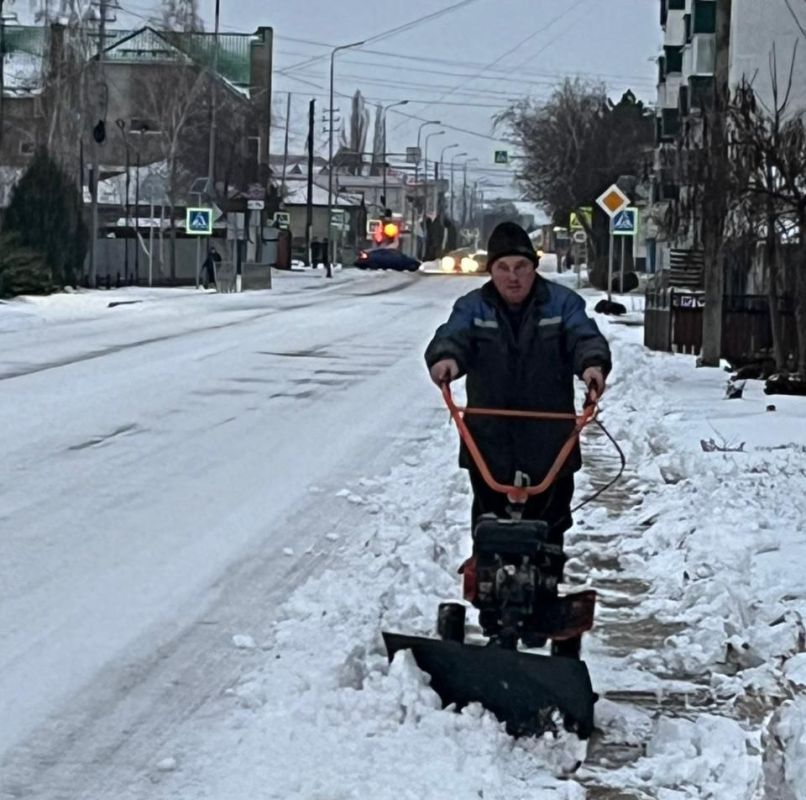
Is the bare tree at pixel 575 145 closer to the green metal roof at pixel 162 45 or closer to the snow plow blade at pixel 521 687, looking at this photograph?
the green metal roof at pixel 162 45

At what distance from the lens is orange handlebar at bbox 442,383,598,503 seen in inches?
252

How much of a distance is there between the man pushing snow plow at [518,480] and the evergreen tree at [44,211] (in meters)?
38.0

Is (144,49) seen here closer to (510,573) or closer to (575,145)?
(575,145)

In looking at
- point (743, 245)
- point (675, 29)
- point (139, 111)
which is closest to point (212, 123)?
point (675, 29)

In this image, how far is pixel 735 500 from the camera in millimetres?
10500

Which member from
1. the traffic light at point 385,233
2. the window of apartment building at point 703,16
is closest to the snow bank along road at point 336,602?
the window of apartment building at point 703,16

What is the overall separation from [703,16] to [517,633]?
4890cm

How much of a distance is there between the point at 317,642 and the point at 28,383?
12189 mm

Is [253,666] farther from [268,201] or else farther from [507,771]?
[268,201]

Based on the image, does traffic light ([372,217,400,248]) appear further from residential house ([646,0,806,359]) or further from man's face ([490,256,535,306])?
man's face ([490,256,535,306])

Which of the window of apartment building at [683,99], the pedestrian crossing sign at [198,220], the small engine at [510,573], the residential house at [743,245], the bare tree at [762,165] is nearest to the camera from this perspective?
the small engine at [510,573]

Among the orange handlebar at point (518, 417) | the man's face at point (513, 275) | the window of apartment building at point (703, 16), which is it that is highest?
the window of apartment building at point (703, 16)

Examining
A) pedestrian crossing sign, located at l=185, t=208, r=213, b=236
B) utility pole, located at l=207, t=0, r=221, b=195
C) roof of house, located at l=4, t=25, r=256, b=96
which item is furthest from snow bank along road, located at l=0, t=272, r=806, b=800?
roof of house, located at l=4, t=25, r=256, b=96

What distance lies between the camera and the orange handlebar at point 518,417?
21.0 feet
